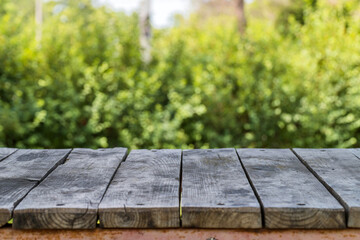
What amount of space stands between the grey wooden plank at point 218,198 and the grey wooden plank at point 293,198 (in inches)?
1.8

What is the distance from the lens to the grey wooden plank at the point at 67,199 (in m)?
1.46

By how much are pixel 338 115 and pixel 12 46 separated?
410 centimetres

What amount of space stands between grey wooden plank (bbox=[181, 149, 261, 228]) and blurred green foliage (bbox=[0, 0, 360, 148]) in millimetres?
3423

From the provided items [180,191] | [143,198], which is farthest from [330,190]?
[143,198]

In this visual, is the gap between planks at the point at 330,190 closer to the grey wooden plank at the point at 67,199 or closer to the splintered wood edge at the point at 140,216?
the splintered wood edge at the point at 140,216

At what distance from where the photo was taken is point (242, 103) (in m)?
5.79

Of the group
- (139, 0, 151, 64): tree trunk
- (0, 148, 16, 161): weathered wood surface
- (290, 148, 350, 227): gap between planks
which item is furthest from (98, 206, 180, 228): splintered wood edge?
(139, 0, 151, 64): tree trunk

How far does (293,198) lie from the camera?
153 centimetres

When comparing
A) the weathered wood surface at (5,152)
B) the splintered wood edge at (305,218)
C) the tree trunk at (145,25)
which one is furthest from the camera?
the tree trunk at (145,25)

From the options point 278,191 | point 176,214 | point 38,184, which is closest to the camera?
point 176,214

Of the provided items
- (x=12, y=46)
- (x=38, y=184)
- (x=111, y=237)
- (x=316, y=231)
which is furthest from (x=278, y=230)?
(x=12, y=46)

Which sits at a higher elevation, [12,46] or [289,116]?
[12,46]

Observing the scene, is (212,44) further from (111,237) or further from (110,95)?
(111,237)

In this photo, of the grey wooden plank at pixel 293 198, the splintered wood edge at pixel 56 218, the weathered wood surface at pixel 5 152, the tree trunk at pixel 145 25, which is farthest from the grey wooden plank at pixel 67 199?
the tree trunk at pixel 145 25
